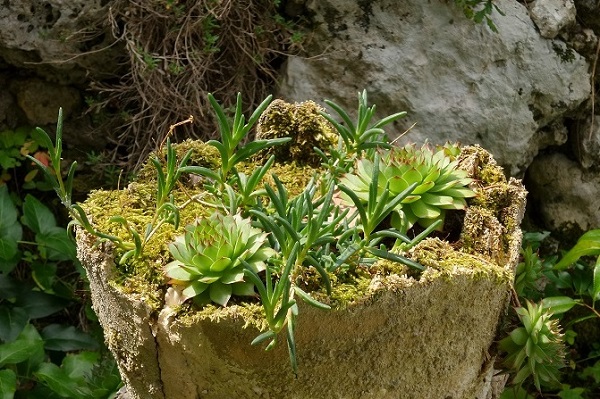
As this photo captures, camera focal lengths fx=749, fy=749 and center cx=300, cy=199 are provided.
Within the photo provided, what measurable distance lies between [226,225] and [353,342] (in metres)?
0.31

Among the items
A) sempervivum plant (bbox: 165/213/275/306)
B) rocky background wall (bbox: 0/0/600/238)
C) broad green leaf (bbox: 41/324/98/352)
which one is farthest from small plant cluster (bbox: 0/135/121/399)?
sempervivum plant (bbox: 165/213/275/306)

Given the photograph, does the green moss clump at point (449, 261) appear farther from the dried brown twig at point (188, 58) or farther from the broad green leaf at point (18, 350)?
the broad green leaf at point (18, 350)

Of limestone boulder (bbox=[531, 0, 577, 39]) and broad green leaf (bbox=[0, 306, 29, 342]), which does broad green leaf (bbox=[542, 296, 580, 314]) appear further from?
broad green leaf (bbox=[0, 306, 29, 342])

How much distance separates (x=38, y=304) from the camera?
9.07 feet

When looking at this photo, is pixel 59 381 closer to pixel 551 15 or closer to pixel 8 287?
pixel 8 287

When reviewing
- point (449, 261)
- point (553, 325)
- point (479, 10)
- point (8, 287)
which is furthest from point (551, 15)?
point (8, 287)

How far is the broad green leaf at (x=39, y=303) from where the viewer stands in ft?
9.03

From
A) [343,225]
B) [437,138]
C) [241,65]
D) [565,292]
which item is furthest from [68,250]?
[565,292]

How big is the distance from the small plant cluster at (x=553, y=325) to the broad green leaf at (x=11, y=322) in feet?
5.51

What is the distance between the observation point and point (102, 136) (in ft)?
9.51

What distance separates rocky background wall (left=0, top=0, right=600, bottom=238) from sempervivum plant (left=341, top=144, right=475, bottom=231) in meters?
1.04

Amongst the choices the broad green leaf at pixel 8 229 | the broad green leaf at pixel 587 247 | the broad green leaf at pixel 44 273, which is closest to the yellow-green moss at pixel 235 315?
the broad green leaf at pixel 587 247

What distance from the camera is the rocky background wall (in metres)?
2.60

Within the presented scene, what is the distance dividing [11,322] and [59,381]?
0.34 m
